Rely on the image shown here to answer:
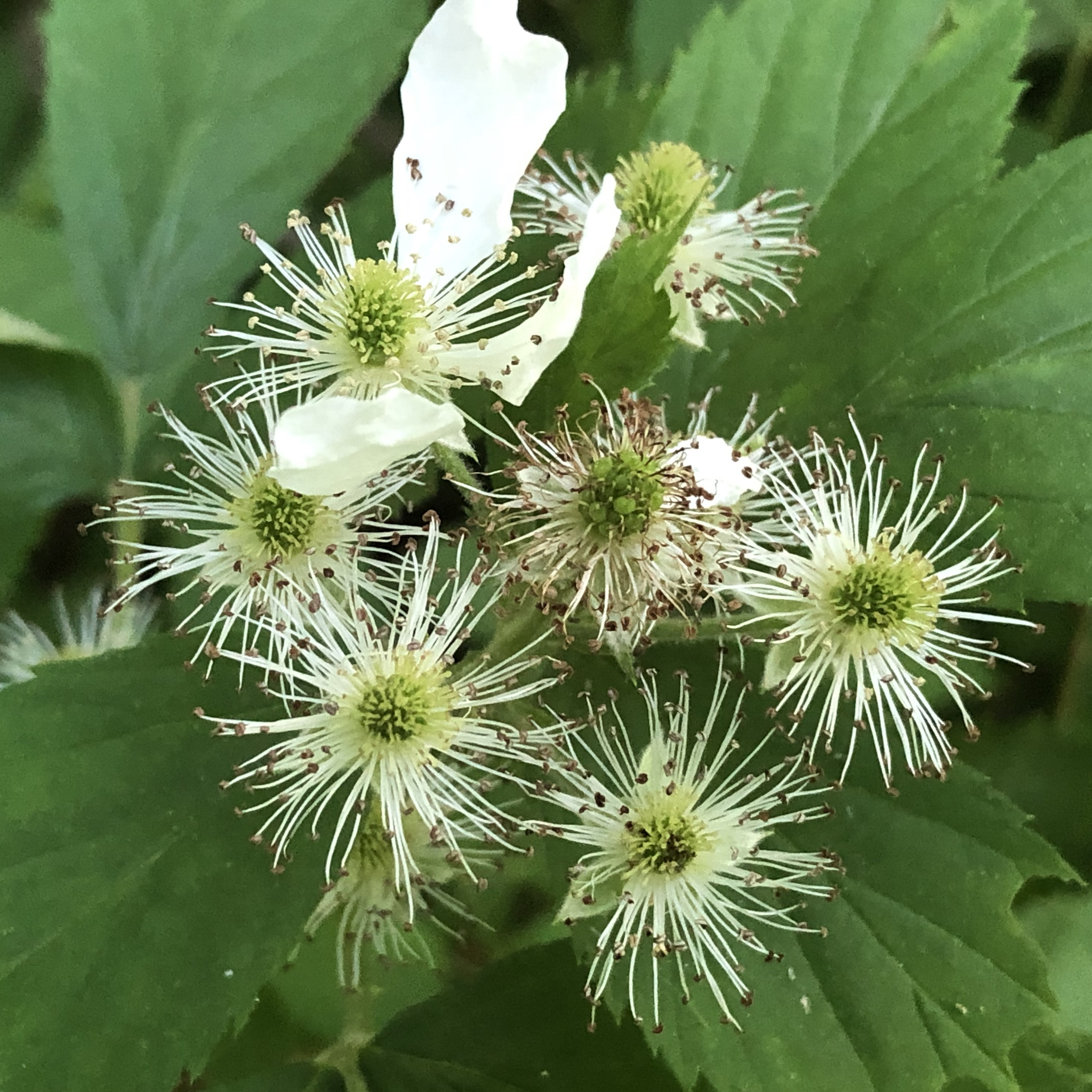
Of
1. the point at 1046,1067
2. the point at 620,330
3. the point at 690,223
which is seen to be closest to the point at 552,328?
the point at 620,330

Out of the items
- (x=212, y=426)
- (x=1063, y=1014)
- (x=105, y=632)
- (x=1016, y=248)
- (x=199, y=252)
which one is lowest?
(x=105, y=632)

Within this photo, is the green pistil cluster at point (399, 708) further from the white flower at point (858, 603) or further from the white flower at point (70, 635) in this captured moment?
the white flower at point (70, 635)

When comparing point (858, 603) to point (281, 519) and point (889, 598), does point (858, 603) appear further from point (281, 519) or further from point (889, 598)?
point (281, 519)

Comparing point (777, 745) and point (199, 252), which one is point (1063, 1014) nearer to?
point (777, 745)

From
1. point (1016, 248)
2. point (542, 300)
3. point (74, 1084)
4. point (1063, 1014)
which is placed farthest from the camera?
point (1063, 1014)

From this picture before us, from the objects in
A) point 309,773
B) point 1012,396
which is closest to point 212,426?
point 309,773

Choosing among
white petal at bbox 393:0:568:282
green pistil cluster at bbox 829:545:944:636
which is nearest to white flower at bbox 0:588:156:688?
white petal at bbox 393:0:568:282

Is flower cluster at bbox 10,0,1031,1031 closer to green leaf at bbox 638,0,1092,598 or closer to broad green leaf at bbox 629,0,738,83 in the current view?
green leaf at bbox 638,0,1092,598
